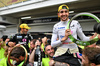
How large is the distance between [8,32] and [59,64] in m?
11.0

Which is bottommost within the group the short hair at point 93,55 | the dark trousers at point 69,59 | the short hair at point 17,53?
the dark trousers at point 69,59

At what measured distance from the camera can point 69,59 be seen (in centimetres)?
126

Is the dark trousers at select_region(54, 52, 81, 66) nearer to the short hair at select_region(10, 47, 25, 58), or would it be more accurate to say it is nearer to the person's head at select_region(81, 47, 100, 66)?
the person's head at select_region(81, 47, 100, 66)

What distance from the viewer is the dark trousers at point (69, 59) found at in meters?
1.21

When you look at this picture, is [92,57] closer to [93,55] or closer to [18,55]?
[93,55]

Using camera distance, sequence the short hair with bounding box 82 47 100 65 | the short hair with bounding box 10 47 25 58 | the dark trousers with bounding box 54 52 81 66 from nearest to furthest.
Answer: the short hair with bounding box 82 47 100 65, the dark trousers with bounding box 54 52 81 66, the short hair with bounding box 10 47 25 58

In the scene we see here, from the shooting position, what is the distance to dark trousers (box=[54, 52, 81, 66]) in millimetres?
1215

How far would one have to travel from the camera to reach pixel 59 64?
3.94ft

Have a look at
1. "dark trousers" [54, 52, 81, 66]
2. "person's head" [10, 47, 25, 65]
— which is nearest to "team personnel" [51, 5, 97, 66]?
"dark trousers" [54, 52, 81, 66]

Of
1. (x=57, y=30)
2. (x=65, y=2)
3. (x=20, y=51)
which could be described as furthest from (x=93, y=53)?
(x=65, y=2)

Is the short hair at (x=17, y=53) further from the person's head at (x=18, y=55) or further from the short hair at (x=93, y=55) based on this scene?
the short hair at (x=93, y=55)

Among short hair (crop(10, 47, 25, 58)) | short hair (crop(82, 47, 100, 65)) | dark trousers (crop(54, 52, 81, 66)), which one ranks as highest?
short hair (crop(82, 47, 100, 65))

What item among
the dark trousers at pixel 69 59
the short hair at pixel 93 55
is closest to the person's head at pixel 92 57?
the short hair at pixel 93 55

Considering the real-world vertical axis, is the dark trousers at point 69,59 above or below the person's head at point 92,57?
below
